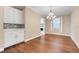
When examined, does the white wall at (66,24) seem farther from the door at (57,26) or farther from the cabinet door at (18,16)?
the cabinet door at (18,16)

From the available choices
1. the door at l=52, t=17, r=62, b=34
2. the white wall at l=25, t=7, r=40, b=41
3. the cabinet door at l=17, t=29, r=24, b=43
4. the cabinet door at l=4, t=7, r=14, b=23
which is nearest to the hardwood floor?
the door at l=52, t=17, r=62, b=34

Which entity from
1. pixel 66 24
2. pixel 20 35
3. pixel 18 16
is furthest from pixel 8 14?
pixel 66 24

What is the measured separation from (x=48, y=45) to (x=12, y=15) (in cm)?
147

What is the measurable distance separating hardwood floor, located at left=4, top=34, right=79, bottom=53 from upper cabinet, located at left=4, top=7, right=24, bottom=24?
0.83 meters

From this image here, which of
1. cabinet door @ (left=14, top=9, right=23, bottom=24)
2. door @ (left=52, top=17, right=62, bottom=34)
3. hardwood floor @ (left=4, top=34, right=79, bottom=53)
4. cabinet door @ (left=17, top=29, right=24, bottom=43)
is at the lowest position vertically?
hardwood floor @ (left=4, top=34, right=79, bottom=53)

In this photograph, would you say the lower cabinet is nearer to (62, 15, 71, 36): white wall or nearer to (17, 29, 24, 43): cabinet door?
(17, 29, 24, 43): cabinet door

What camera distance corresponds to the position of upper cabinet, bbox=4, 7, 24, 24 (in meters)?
2.38

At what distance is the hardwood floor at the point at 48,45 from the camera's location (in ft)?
7.18

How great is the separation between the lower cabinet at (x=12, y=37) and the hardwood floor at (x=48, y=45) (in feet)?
0.59

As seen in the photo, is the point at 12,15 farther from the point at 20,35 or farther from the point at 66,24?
the point at 66,24

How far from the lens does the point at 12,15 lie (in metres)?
2.61

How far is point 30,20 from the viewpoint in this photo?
3131 mm
